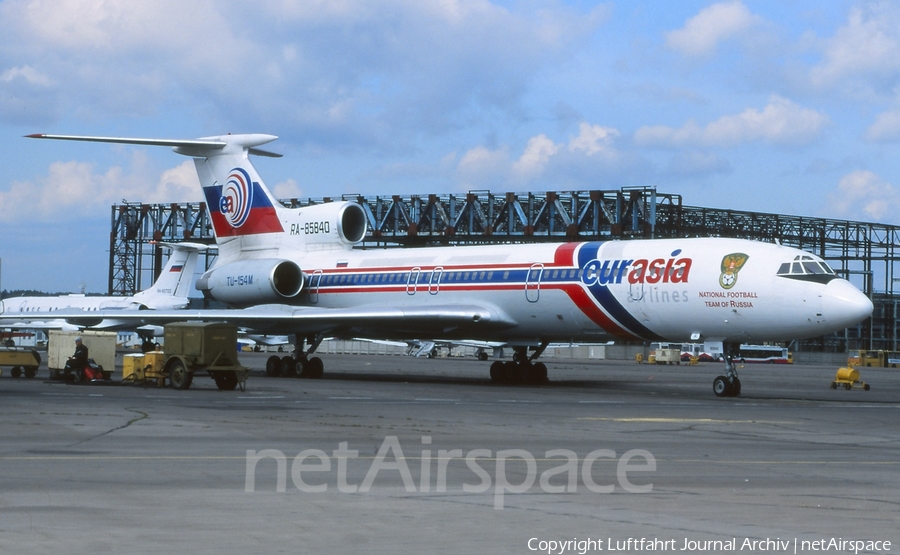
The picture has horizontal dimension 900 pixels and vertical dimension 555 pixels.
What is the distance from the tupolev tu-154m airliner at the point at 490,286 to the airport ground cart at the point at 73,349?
29.0 inches

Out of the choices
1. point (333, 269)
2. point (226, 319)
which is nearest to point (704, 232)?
point (333, 269)

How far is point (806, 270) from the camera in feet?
86.9

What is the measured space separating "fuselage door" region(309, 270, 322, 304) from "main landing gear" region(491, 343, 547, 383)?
6.75m

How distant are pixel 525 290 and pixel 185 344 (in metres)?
9.16

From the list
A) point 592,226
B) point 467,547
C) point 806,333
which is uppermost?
point 592,226

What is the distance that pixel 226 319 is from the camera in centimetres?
3322

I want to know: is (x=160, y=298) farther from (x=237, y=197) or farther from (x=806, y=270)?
(x=806, y=270)

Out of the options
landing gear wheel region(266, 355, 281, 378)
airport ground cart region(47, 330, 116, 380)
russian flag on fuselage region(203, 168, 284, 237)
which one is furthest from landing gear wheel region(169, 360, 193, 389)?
russian flag on fuselage region(203, 168, 284, 237)

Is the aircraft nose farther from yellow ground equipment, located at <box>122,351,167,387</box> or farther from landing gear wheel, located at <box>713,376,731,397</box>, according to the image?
yellow ground equipment, located at <box>122,351,167,387</box>

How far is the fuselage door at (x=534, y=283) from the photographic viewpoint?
30.7m

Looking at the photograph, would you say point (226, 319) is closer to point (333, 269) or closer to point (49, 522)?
point (333, 269)

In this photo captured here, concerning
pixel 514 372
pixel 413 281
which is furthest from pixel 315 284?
pixel 514 372

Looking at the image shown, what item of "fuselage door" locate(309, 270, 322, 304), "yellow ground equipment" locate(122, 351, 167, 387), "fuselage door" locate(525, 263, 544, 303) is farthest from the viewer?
"fuselage door" locate(309, 270, 322, 304)

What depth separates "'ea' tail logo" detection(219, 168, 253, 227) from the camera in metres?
39.4
